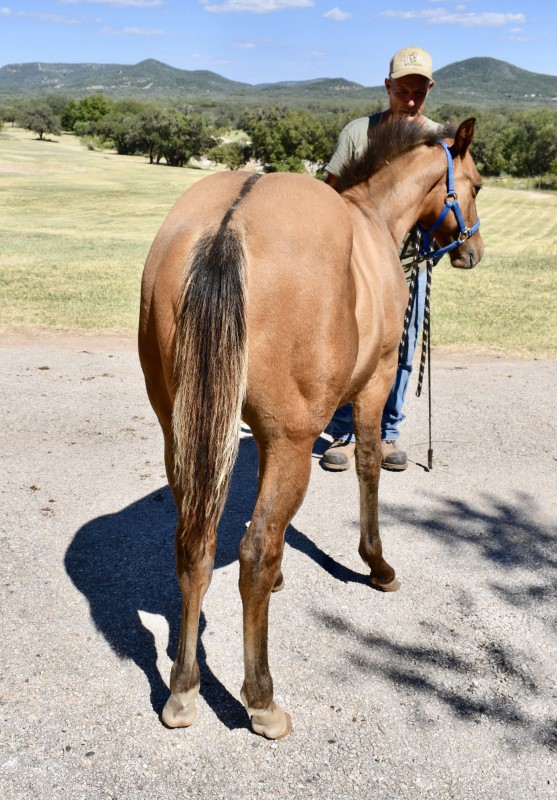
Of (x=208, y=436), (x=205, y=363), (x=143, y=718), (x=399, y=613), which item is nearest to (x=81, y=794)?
(x=143, y=718)

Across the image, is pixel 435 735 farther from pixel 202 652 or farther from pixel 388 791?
pixel 202 652

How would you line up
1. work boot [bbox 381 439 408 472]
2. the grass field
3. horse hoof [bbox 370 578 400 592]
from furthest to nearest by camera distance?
the grass field < work boot [bbox 381 439 408 472] < horse hoof [bbox 370 578 400 592]

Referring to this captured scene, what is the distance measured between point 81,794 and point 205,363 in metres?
1.55

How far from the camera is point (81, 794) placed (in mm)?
2514

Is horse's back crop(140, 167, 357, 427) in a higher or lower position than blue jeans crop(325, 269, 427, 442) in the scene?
higher

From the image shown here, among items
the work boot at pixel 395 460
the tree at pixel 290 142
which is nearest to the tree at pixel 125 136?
the tree at pixel 290 142

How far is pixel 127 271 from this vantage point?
524 inches

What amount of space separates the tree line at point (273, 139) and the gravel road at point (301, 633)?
3986 cm

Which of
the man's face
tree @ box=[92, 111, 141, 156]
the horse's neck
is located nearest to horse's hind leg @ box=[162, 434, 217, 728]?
the horse's neck

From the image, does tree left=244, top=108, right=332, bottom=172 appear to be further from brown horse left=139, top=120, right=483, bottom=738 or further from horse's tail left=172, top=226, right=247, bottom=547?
horse's tail left=172, top=226, right=247, bottom=547

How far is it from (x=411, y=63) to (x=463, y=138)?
83cm

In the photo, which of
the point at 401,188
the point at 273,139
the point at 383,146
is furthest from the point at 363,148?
the point at 273,139

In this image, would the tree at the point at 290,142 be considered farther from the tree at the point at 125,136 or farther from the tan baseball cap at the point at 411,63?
the tan baseball cap at the point at 411,63

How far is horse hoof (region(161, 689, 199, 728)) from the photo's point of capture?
2.84m
